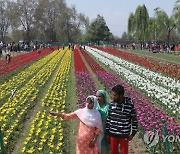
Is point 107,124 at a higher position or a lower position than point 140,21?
lower

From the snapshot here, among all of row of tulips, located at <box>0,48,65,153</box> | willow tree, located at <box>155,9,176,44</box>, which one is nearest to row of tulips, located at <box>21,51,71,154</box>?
row of tulips, located at <box>0,48,65,153</box>

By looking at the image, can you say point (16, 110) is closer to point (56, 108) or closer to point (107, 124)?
point (56, 108)

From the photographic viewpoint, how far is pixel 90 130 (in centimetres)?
542

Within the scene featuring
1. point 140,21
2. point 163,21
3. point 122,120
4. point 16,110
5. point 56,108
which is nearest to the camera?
point 122,120

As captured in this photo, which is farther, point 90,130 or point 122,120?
point 90,130

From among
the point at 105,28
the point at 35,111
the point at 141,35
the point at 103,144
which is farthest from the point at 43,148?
the point at 105,28

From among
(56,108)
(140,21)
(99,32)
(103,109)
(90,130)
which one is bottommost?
(56,108)

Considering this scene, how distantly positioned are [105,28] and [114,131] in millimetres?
84140

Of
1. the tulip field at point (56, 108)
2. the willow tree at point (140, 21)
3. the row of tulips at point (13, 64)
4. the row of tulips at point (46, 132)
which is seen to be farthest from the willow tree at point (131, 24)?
the row of tulips at point (46, 132)

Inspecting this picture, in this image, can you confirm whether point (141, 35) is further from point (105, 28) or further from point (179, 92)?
point (179, 92)

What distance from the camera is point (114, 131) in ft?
17.4

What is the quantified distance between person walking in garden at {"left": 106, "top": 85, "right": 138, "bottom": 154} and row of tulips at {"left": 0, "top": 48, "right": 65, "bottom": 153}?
309 cm

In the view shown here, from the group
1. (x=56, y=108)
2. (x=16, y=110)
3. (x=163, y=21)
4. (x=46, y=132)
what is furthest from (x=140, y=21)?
(x=46, y=132)

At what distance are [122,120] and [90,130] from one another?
499mm
